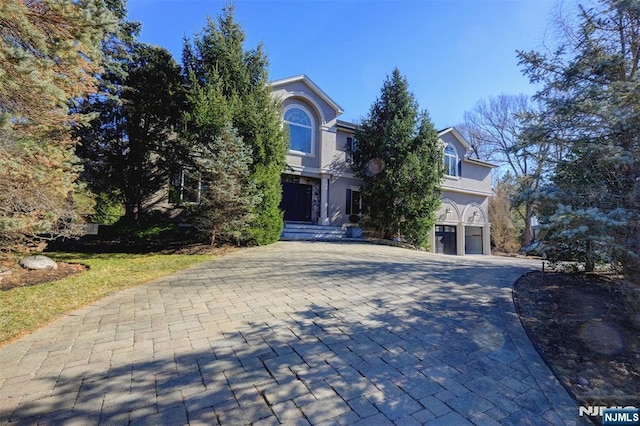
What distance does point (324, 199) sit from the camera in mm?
15164

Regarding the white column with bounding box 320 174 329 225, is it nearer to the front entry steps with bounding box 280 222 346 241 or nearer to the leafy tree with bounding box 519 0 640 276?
the front entry steps with bounding box 280 222 346 241

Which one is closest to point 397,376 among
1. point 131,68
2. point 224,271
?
point 224,271

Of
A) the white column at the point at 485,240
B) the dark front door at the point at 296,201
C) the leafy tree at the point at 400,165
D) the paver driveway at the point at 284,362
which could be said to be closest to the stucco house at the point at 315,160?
the dark front door at the point at 296,201

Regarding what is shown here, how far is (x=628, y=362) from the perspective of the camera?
3.05 meters

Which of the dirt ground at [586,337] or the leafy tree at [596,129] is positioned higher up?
the leafy tree at [596,129]

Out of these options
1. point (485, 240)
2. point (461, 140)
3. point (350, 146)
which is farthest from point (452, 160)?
point (350, 146)

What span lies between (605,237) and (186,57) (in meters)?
13.1

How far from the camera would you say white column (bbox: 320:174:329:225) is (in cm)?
1503

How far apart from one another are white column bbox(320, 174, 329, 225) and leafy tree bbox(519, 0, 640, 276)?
10972 millimetres

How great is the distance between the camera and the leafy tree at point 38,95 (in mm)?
4547

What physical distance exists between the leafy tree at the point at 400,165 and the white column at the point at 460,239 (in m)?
7.43

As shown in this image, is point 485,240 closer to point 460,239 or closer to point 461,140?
point 460,239

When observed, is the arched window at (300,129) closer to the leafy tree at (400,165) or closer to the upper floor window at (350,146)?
the upper floor window at (350,146)

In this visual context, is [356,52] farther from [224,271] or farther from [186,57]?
[224,271]
